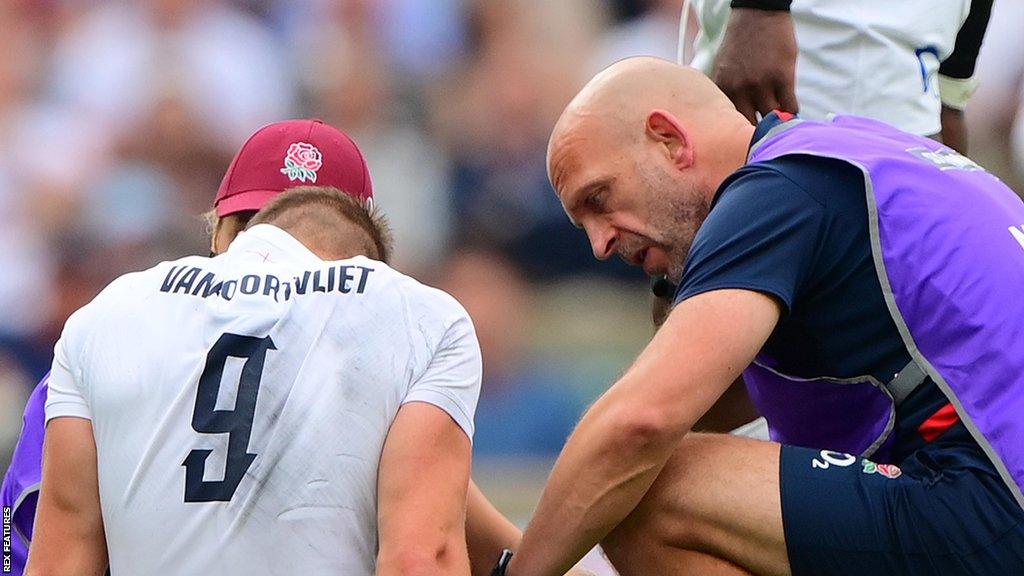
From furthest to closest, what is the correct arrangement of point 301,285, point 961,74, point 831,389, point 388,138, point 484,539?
point 388,138
point 961,74
point 484,539
point 831,389
point 301,285

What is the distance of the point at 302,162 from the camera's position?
4023 mm

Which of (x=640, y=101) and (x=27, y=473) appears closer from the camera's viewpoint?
(x=27, y=473)

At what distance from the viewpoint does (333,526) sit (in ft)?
9.62

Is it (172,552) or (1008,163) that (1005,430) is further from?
(1008,163)

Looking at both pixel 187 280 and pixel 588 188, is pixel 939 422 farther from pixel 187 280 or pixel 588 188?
pixel 187 280

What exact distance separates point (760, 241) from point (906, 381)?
0.44 metres

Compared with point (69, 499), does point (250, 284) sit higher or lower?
higher

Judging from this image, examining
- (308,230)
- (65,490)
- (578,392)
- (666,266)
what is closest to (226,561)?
(65,490)

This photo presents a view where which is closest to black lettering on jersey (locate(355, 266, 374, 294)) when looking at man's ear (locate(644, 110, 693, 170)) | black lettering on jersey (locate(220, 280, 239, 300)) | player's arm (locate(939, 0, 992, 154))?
black lettering on jersey (locate(220, 280, 239, 300))

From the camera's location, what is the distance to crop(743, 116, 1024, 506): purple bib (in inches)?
122

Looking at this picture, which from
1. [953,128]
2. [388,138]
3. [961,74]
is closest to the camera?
[961,74]

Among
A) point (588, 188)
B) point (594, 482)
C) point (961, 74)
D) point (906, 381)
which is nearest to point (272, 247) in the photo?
point (594, 482)

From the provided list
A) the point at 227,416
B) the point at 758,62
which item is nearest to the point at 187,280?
the point at 227,416

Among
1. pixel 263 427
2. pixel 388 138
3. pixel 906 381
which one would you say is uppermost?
pixel 263 427
